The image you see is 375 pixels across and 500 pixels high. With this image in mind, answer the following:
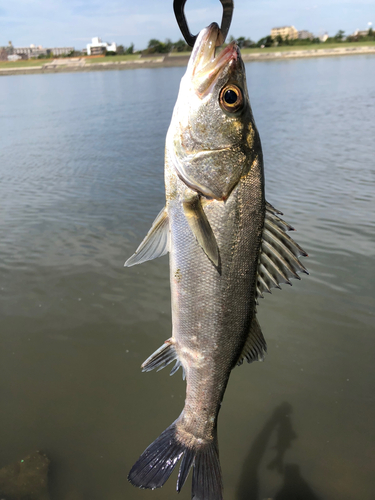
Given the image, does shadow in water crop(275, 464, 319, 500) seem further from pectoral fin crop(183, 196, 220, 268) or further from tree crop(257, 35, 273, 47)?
tree crop(257, 35, 273, 47)

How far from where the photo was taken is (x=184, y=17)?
1.73 m

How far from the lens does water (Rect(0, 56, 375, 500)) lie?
3889 millimetres

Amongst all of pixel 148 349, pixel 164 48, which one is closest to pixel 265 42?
pixel 164 48

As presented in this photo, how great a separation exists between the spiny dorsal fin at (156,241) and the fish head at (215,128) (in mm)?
287

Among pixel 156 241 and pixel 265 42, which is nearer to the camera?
pixel 156 241

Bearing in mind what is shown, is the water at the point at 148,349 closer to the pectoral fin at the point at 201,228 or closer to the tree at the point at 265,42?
the pectoral fin at the point at 201,228

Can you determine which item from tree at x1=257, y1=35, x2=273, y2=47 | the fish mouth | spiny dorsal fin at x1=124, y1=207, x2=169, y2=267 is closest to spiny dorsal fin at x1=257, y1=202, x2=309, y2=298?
spiny dorsal fin at x1=124, y1=207, x2=169, y2=267

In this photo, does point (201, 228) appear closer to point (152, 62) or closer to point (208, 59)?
point (208, 59)

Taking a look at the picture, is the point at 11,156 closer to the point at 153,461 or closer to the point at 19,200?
the point at 19,200

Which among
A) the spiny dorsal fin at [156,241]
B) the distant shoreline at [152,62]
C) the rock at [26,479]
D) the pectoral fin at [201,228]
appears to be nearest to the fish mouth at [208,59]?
the pectoral fin at [201,228]

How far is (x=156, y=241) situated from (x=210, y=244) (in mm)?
394

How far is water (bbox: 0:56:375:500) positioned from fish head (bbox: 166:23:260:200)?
3.23m

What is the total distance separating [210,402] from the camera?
2.28m

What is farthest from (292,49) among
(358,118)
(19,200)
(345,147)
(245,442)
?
(245,442)
